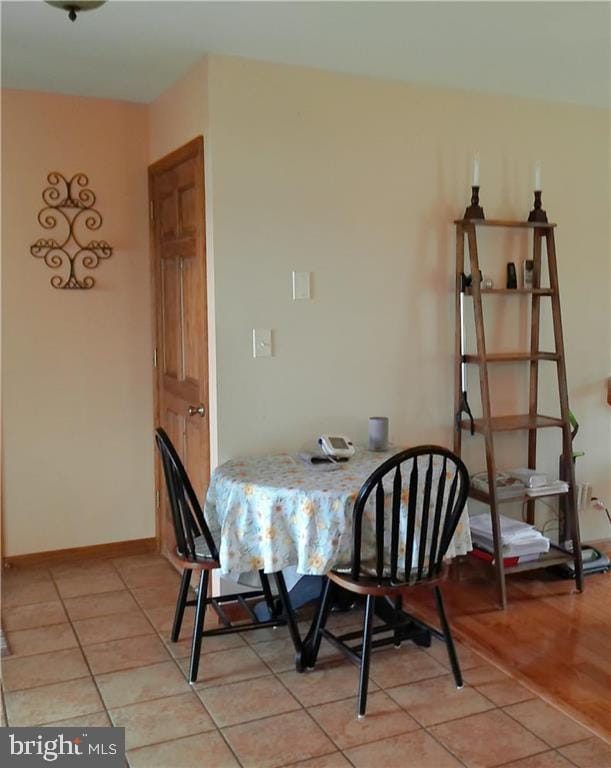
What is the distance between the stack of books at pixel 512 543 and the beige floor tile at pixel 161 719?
4.92ft

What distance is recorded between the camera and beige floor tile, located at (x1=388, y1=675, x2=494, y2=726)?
99.4 inches

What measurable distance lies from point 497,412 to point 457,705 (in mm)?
1632

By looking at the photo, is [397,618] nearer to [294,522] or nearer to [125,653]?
[294,522]

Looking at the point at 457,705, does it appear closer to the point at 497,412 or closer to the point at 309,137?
the point at 497,412

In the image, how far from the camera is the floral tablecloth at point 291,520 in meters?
2.67

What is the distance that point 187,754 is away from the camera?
230 cm

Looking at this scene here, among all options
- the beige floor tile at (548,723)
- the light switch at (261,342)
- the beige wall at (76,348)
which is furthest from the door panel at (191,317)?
the beige floor tile at (548,723)

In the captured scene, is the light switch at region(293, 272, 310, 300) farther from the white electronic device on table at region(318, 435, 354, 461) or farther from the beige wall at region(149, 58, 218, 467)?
the white electronic device on table at region(318, 435, 354, 461)

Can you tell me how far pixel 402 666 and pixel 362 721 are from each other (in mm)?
409

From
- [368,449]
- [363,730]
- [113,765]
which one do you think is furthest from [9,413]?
[363,730]

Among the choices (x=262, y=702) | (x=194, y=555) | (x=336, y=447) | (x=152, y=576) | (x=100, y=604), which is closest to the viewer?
(x=262, y=702)

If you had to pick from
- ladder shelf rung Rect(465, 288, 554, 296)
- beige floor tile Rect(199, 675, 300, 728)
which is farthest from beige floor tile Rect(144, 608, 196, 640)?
ladder shelf rung Rect(465, 288, 554, 296)

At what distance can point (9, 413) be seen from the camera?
3822 mm

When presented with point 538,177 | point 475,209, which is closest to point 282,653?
point 475,209
